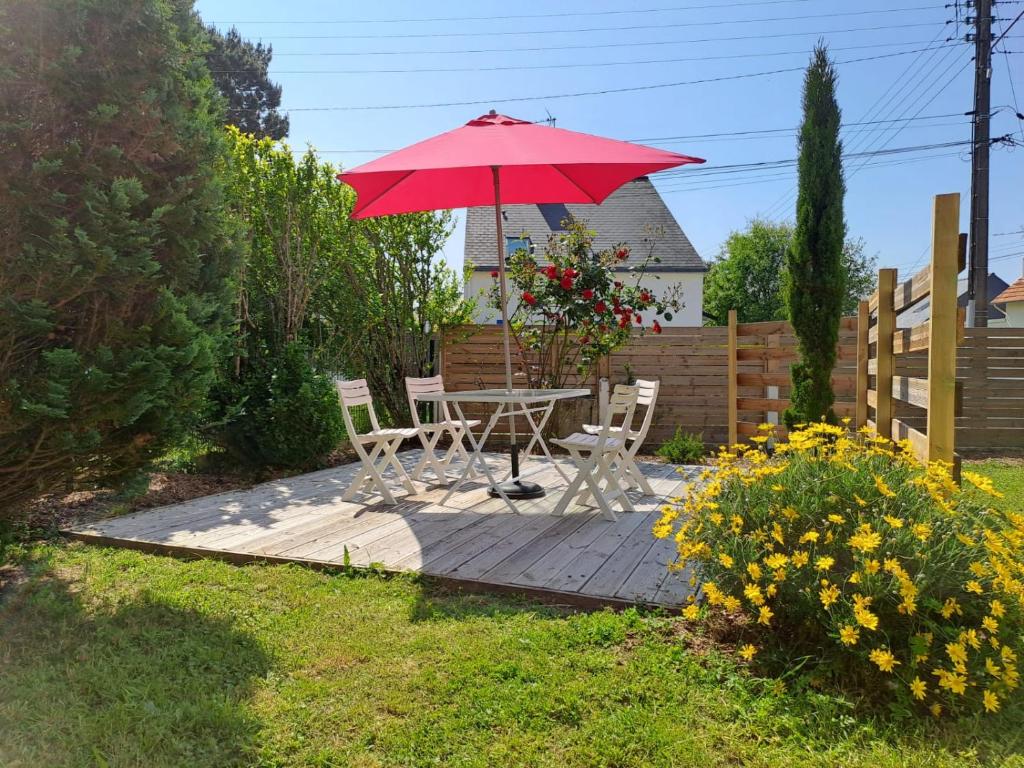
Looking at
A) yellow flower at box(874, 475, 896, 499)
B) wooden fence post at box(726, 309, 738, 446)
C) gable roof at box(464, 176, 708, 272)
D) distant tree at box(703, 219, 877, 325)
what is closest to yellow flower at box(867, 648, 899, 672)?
yellow flower at box(874, 475, 896, 499)

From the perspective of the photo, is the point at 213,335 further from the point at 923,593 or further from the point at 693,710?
the point at 923,593

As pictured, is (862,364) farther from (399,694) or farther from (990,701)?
(399,694)

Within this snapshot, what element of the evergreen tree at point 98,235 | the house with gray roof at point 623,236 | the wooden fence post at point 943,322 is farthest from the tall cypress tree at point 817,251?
the house with gray roof at point 623,236

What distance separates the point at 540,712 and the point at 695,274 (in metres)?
18.3

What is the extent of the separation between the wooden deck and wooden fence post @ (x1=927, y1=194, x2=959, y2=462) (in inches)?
45.2

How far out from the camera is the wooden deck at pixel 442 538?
3359 millimetres

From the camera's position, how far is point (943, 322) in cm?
308

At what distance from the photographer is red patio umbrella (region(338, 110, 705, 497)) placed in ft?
12.9

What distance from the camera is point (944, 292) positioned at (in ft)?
10.1

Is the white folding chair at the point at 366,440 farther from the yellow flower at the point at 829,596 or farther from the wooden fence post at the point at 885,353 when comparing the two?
the yellow flower at the point at 829,596

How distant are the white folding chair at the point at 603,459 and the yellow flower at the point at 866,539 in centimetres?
208

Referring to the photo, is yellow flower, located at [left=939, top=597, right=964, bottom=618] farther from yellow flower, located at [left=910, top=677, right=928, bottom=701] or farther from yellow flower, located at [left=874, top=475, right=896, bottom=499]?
yellow flower, located at [left=874, top=475, right=896, bottom=499]

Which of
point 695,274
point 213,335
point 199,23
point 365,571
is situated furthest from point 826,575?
point 695,274

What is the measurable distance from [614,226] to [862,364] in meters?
15.7
